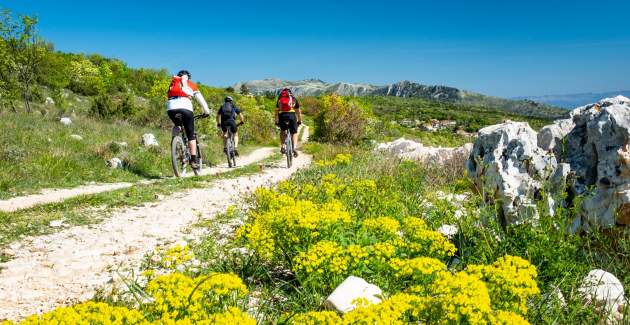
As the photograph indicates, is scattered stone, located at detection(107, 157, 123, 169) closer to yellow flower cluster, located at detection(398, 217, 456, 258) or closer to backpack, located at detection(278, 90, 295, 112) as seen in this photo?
backpack, located at detection(278, 90, 295, 112)

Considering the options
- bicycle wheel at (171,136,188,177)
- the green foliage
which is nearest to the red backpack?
bicycle wheel at (171,136,188,177)

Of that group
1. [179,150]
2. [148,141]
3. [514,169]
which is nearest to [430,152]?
[179,150]

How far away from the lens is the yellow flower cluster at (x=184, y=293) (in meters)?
2.30

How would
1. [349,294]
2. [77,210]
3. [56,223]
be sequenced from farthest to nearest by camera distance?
[77,210] < [56,223] < [349,294]

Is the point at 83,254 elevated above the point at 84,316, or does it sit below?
below

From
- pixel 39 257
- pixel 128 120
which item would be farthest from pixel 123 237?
pixel 128 120

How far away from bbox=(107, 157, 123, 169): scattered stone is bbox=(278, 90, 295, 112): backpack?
4.84m

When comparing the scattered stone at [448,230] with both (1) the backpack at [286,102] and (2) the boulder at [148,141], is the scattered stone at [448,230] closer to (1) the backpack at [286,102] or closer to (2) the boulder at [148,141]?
(1) the backpack at [286,102]

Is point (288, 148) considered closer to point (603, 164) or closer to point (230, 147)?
point (230, 147)

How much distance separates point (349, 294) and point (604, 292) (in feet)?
6.66

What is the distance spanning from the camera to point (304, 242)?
12.6 ft

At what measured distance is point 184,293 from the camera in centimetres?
232

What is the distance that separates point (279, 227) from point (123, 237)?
310cm

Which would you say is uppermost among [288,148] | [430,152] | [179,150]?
[179,150]
